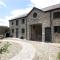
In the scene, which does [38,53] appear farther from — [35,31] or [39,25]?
[35,31]

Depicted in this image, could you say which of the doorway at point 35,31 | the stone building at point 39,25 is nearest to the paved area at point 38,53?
the stone building at point 39,25

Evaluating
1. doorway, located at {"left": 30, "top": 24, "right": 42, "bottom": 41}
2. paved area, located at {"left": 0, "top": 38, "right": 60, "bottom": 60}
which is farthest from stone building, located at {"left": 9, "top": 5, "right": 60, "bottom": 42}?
paved area, located at {"left": 0, "top": 38, "right": 60, "bottom": 60}

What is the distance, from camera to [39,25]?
39.8m

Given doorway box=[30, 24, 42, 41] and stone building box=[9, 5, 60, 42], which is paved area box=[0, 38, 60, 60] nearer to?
stone building box=[9, 5, 60, 42]

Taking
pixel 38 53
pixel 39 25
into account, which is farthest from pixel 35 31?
pixel 38 53

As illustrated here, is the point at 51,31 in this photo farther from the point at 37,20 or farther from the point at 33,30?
the point at 33,30

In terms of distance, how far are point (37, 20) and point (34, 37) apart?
550cm

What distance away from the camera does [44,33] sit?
34500 mm

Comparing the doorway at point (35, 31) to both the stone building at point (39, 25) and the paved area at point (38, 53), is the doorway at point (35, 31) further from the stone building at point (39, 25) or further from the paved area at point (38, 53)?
the paved area at point (38, 53)

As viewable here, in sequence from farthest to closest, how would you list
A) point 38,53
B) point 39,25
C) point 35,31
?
point 35,31, point 39,25, point 38,53

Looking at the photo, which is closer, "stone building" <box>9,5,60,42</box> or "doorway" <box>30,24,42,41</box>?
"stone building" <box>9,5,60,42</box>

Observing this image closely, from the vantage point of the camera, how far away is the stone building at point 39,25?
104 ft

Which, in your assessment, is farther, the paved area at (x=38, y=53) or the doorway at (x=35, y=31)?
the doorway at (x=35, y=31)

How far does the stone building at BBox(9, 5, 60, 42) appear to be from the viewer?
31675 millimetres
